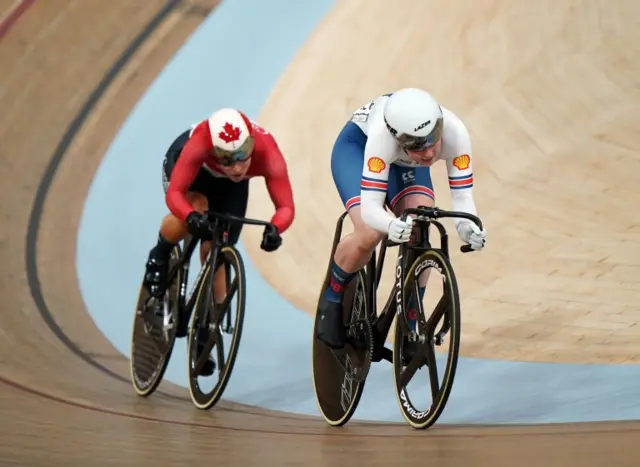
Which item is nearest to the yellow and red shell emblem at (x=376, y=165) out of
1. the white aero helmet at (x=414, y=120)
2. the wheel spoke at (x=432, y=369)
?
the white aero helmet at (x=414, y=120)

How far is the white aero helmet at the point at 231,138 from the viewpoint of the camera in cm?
371

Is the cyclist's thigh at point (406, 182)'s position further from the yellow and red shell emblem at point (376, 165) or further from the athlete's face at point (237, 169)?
the athlete's face at point (237, 169)

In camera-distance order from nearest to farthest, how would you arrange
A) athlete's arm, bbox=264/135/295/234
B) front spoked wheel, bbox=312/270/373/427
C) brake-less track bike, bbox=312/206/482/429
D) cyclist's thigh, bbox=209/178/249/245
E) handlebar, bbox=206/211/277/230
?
1. brake-less track bike, bbox=312/206/482/429
2. front spoked wheel, bbox=312/270/373/427
3. handlebar, bbox=206/211/277/230
4. athlete's arm, bbox=264/135/295/234
5. cyclist's thigh, bbox=209/178/249/245

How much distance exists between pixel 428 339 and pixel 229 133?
1.18 metres

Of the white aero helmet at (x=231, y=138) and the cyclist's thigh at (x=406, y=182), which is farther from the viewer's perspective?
the white aero helmet at (x=231, y=138)

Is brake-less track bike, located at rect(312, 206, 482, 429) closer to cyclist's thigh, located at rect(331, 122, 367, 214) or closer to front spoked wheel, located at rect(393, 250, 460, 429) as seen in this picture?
front spoked wheel, located at rect(393, 250, 460, 429)

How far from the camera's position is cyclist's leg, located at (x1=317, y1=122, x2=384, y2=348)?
339 cm

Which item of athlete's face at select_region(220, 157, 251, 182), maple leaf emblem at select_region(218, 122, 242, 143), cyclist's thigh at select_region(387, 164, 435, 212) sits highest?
maple leaf emblem at select_region(218, 122, 242, 143)

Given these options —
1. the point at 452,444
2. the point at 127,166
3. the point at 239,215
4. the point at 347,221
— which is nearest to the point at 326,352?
the point at 239,215

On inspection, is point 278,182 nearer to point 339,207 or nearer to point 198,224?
point 198,224

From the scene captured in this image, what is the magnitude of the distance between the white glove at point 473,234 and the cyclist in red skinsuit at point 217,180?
0.93 meters

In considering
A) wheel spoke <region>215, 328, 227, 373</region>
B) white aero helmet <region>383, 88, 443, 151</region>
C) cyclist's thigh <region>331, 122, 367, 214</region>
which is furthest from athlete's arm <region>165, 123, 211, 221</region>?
white aero helmet <region>383, 88, 443, 151</region>

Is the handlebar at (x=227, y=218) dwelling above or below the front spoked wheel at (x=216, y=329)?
above

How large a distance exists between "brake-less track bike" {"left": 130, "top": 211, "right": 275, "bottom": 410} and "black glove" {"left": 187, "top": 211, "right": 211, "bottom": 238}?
85mm
